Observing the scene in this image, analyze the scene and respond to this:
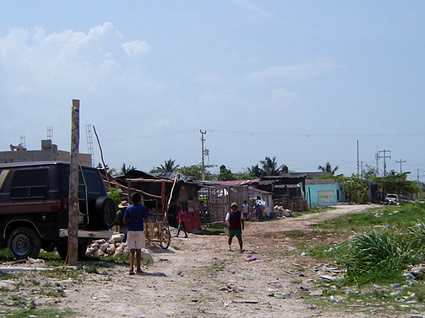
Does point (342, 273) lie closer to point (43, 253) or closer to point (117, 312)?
point (117, 312)

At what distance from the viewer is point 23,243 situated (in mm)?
11922

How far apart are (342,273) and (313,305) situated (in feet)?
11.7

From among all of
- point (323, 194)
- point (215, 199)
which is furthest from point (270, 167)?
point (215, 199)

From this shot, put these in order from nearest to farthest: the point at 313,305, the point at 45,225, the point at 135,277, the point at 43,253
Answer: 1. the point at 313,305
2. the point at 135,277
3. the point at 45,225
4. the point at 43,253

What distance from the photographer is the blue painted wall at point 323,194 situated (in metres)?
75.0

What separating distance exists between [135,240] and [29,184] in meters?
2.58

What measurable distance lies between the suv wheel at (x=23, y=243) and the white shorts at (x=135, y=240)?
6.48 feet

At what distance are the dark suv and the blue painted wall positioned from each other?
64115mm

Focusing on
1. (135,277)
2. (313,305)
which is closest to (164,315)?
(313,305)

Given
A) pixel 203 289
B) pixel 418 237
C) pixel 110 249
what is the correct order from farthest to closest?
pixel 110 249, pixel 418 237, pixel 203 289

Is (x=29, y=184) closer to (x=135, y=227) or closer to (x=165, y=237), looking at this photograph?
(x=135, y=227)

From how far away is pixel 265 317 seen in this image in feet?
24.6

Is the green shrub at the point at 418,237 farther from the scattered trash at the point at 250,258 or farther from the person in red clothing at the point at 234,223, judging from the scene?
the person in red clothing at the point at 234,223

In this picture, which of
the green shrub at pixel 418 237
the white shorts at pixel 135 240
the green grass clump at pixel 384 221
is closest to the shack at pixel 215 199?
the green grass clump at pixel 384 221
